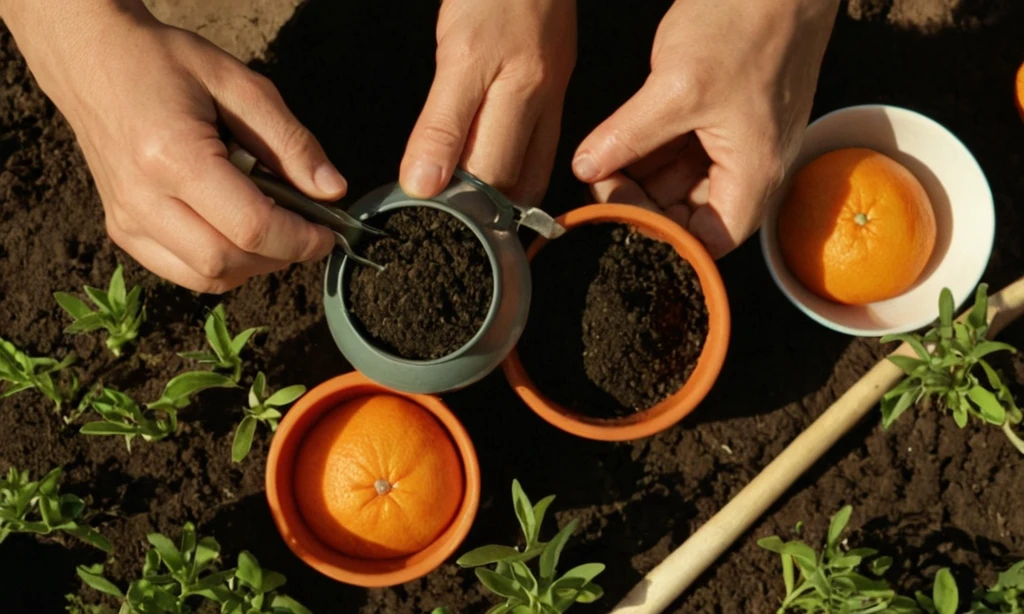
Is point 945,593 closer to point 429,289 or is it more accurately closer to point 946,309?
point 946,309

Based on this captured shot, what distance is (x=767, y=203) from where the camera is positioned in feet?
6.31

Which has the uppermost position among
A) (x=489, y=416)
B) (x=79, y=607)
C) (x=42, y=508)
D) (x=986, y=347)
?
(x=986, y=347)

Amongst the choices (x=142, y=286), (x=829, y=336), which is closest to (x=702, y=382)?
(x=829, y=336)

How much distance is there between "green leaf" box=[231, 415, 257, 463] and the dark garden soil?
0.19m

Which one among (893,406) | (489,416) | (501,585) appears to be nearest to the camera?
(501,585)

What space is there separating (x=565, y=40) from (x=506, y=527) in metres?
1.15

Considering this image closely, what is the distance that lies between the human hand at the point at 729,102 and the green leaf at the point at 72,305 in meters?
1.14

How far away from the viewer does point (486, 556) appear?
1.81 m

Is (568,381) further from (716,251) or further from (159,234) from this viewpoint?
(159,234)

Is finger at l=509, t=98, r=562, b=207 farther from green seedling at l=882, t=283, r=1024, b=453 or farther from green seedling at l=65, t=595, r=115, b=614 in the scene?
green seedling at l=65, t=595, r=115, b=614

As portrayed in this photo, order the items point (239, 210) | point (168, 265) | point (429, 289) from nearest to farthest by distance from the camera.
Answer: point (239, 210)
point (429, 289)
point (168, 265)

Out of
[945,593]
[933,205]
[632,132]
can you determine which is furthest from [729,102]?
[945,593]

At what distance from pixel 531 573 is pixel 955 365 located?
41.0 inches

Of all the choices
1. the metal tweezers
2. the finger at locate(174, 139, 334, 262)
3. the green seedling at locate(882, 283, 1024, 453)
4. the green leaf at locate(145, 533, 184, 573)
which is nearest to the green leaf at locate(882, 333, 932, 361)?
the green seedling at locate(882, 283, 1024, 453)
